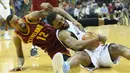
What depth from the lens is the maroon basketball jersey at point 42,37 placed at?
4.23m

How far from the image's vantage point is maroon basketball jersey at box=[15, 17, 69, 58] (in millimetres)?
4230

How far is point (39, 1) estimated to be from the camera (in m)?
5.18

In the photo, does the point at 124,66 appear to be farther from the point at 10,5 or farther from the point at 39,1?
the point at 10,5

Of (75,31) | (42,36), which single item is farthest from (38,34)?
(75,31)

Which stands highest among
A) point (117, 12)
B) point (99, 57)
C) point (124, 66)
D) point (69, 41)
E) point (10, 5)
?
point (69, 41)

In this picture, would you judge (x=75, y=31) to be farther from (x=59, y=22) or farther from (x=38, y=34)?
(x=38, y=34)

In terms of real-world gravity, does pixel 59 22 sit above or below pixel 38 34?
above

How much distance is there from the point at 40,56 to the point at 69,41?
1913 mm

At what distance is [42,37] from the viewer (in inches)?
169

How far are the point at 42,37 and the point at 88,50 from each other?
2.39ft

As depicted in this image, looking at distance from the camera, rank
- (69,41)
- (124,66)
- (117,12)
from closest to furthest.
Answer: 1. (69,41)
2. (124,66)
3. (117,12)

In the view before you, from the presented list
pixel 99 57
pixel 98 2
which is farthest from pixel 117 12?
pixel 99 57

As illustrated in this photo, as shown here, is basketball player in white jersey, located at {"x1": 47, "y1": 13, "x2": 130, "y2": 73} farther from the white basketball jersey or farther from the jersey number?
the jersey number

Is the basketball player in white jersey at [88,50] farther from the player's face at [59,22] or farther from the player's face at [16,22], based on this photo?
the player's face at [16,22]
